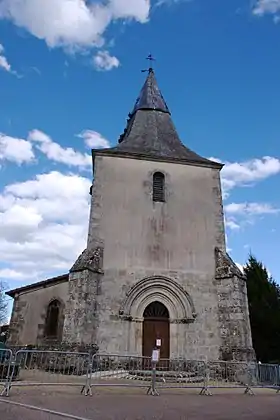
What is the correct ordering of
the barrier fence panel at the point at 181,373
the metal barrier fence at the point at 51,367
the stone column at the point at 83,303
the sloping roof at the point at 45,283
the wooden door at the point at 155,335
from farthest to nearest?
the sloping roof at the point at 45,283 < the wooden door at the point at 155,335 < the stone column at the point at 83,303 < the barrier fence panel at the point at 181,373 < the metal barrier fence at the point at 51,367

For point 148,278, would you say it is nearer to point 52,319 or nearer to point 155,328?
point 155,328

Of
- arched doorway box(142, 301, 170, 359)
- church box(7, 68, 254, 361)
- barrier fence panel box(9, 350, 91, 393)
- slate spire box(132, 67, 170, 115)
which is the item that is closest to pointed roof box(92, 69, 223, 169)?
slate spire box(132, 67, 170, 115)

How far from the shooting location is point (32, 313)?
17.2 meters

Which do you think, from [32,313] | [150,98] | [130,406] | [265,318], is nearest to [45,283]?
[32,313]

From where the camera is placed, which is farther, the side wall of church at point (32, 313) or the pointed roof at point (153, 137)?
the pointed roof at point (153, 137)

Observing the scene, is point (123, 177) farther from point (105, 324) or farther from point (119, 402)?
point (119, 402)

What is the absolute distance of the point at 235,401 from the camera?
28.7 feet

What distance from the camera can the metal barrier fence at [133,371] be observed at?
37.3 feet

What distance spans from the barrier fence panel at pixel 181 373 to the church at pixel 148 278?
455mm

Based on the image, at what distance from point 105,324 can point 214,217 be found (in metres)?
7.24

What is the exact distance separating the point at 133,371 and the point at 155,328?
9.20ft

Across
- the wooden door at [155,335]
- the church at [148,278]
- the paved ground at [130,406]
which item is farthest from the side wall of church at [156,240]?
the paved ground at [130,406]

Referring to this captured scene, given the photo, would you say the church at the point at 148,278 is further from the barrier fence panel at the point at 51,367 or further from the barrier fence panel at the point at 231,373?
the barrier fence panel at the point at 51,367

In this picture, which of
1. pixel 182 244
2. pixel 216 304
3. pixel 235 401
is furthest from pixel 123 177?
pixel 235 401
